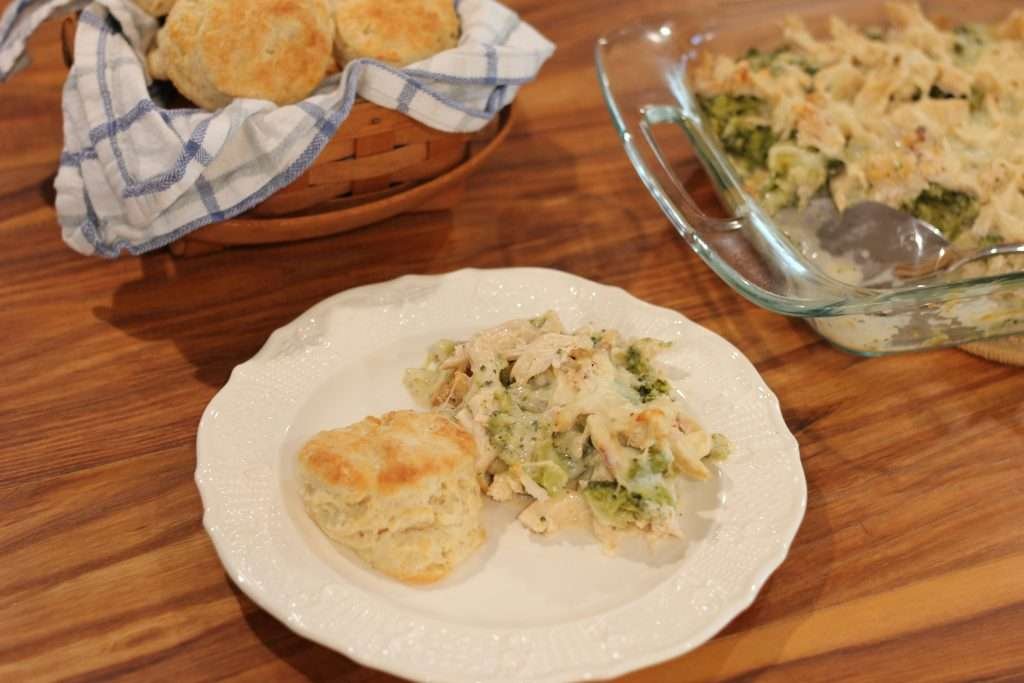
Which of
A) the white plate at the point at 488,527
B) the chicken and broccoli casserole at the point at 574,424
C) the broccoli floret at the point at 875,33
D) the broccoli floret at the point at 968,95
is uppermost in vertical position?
the broccoli floret at the point at 875,33

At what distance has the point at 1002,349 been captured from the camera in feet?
4.90

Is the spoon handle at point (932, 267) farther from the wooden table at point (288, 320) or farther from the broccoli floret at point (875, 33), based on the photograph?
the broccoli floret at point (875, 33)

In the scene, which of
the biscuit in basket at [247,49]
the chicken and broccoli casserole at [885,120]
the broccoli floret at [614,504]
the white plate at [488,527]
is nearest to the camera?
A: the white plate at [488,527]

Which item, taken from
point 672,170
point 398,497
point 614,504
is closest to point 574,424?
point 614,504

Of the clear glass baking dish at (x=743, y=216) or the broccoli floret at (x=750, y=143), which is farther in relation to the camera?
the broccoli floret at (x=750, y=143)

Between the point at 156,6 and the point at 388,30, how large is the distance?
1.15ft

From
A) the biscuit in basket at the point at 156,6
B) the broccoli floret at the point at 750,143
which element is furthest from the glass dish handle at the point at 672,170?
the biscuit in basket at the point at 156,6

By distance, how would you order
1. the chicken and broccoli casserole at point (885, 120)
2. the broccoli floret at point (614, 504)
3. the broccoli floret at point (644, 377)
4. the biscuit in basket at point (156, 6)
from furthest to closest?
the chicken and broccoli casserole at point (885, 120)
the biscuit in basket at point (156, 6)
the broccoli floret at point (644, 377)
the broccoli floret at point (614, 504)

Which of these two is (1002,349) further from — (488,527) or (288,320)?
(288,320)

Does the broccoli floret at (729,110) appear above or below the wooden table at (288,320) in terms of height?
above

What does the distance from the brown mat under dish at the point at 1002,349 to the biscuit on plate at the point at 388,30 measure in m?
0.92

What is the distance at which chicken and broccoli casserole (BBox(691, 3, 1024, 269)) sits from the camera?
1.58m

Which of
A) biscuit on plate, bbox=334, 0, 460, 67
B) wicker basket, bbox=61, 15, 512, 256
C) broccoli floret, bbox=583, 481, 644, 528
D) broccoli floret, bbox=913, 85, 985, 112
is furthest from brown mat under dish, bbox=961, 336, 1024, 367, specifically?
biscuit on plate, bbox=334, 0, 460, 67

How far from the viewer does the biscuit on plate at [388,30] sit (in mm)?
1438
